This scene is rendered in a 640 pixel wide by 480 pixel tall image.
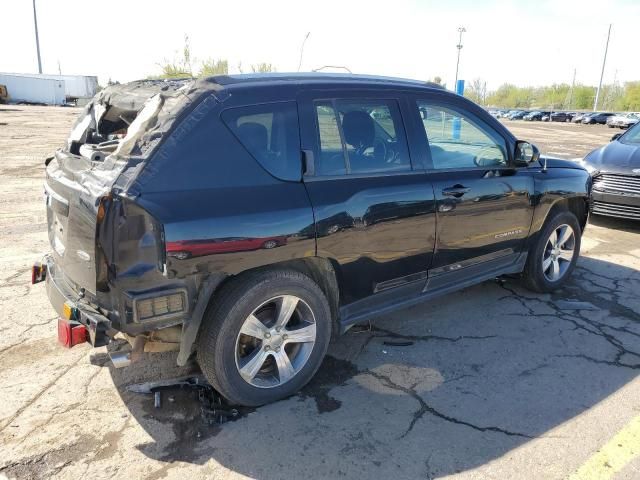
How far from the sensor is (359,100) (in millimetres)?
3312

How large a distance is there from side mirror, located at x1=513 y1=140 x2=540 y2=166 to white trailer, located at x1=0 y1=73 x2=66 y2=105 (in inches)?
2625

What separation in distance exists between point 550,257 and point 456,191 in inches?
68.8

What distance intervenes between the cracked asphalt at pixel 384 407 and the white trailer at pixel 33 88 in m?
64.8

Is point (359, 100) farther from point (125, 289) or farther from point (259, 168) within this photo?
point (125, 289)

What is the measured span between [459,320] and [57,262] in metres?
3.13

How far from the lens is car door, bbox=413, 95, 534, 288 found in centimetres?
365

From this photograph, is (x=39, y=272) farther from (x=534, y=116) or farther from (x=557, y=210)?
(x=534, y=116)

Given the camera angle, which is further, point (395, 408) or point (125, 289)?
point (395, 408)

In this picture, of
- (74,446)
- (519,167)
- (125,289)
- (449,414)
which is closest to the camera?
(125,289)

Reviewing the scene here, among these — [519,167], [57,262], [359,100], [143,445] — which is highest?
[359,100]

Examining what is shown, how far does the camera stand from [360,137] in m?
3.31

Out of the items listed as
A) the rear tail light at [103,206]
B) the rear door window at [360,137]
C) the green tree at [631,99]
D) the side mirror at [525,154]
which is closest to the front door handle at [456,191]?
the rear door window at [360,137]

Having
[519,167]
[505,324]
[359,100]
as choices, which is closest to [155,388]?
[359,100]

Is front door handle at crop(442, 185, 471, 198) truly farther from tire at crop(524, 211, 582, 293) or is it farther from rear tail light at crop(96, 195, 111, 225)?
rear tail light at crop(96, 195, 111, 225)
